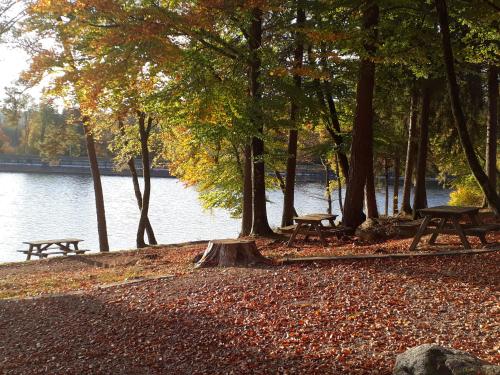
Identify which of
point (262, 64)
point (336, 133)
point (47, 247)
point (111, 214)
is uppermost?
point (262, 64)

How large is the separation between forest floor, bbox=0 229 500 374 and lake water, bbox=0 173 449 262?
18.6 metres

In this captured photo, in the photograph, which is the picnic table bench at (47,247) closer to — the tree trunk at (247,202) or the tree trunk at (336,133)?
the tree trunk at (247,202)

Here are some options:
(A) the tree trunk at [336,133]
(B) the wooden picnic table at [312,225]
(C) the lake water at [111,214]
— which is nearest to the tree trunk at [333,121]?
(A) the tree trunk at [336,133]

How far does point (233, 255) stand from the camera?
9508 millimetres

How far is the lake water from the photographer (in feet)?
99.9

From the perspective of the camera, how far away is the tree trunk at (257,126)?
1307cm

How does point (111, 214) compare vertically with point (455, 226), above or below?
below

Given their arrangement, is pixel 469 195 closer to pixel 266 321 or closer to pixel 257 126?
pixel 257 126

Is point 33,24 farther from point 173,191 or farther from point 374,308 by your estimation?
point 173,191

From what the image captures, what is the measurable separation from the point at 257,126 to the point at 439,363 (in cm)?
969

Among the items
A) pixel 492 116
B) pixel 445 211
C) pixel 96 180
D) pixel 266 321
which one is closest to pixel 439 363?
pixel 266 321

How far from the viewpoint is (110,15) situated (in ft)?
35.7

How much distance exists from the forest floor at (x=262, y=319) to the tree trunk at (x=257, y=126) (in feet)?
15.8

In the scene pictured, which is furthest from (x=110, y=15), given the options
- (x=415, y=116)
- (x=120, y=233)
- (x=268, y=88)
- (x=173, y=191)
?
(x=173, y=191)
